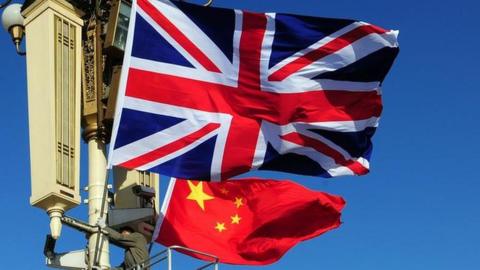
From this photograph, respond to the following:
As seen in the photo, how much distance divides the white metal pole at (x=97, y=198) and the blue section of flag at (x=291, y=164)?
2994 millimetres

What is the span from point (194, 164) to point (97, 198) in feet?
8.31

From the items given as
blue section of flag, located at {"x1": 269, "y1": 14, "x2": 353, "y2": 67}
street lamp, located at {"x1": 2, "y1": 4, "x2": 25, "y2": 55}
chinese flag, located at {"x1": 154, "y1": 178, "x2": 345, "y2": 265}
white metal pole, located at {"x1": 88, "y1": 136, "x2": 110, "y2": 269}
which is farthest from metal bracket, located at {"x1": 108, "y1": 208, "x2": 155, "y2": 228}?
street lamp, located at {"x1": 2, "y1": 4, "x2": 25, "y2": 55}

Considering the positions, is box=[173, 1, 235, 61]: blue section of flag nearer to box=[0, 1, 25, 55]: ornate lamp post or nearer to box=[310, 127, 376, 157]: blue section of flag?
box=[310, 127, 376, 157]: blue section of flag

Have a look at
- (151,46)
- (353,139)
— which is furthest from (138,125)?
(353,139)

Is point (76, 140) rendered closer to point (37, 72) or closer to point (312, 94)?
point (37, 72)

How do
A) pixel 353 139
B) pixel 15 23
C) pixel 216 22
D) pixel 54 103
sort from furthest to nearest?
pixel 15 23 < pixel 353 139 < pixel 54 103 < pixel 216 22

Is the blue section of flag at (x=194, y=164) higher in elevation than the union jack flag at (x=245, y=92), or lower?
lower

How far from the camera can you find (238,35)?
18.6 meters

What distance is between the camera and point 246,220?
21031mm

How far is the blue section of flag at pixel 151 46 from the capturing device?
17.3 metres

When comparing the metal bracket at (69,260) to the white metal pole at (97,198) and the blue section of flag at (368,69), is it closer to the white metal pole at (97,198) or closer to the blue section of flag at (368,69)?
the white metal pole at (97,198)

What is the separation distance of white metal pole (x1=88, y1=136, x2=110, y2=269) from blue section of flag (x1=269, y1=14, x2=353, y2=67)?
370 centimetres

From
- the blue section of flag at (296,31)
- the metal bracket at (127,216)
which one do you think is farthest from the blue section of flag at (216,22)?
the metal bracket at (127,216)

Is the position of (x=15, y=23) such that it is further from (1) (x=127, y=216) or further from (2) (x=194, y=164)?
(2) (x=194, y=164)
